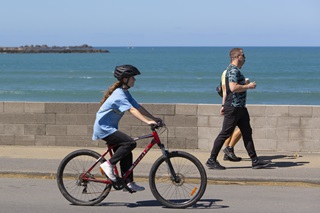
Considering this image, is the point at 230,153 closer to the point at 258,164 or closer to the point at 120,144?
the point at 258,164

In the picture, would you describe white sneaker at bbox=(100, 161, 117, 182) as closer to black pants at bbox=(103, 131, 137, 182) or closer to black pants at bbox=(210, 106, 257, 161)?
black pants at bbox=(103, 131, 137, 182)

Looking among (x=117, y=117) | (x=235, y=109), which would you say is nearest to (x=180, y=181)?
(x=117, y=117)

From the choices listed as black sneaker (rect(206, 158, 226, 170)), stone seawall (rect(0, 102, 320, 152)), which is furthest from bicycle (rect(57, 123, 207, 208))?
stone seawall (rect(0, 102, 320, 152))

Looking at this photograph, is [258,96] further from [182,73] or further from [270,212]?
[270,212]

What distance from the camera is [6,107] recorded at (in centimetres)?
1291

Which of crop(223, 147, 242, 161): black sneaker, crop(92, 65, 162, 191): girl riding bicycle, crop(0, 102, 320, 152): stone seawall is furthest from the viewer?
crop(0, 102, 320, 152): stone seawall

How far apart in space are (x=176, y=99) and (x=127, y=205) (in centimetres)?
4039

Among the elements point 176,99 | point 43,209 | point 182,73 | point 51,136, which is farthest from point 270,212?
point 182,73

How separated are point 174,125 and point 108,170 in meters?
4.64

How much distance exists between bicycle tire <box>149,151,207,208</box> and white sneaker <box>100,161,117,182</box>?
403 mm

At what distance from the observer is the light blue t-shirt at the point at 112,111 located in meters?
7.85

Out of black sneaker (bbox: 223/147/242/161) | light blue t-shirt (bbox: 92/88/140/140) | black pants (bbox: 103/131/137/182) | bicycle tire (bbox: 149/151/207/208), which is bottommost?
bicycle tire (bbox: 149/151/207/208)

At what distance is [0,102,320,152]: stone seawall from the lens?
12.0m

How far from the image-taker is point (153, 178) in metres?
7.81
